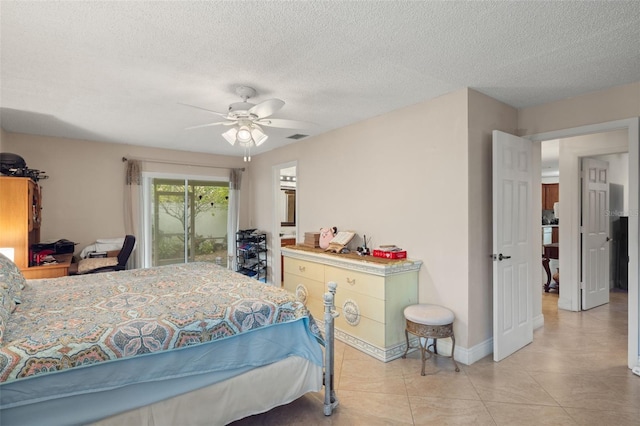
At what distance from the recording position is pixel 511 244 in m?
3.20

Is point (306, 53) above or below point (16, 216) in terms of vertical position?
above

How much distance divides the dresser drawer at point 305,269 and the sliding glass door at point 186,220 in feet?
7.70

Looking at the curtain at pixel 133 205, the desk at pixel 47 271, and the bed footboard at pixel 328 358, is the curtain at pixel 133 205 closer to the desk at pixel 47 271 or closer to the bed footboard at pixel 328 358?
the desk at pixel 47 271

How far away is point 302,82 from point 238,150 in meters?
3.23

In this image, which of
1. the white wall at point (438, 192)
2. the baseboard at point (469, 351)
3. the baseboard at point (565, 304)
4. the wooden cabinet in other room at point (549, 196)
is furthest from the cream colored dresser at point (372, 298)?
the wooden cabinet in other room at point (549, 196)

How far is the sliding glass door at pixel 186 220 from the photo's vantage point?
559 cm

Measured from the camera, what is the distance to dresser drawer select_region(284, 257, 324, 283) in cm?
388

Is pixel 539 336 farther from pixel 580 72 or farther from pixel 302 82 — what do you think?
pixel 302 82

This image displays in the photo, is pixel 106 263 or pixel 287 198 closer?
pixel 106 263

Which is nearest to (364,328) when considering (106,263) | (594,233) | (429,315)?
(429,315)

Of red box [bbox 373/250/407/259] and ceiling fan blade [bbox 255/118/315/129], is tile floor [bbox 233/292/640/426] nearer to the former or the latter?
red box [bbox 373/250/407/259]

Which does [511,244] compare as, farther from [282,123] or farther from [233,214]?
[233,214]

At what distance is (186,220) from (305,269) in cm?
290

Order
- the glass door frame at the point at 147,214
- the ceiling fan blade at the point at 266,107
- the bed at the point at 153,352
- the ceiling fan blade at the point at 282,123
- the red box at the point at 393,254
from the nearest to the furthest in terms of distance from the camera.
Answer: the bed at the point at 153,352 < the ceiling fan blade at the point at 266,107 < the ceiling fan blade at the point at 282,123 < the red box at the point at 393,254 < the glass door frame at the point at 147,214
